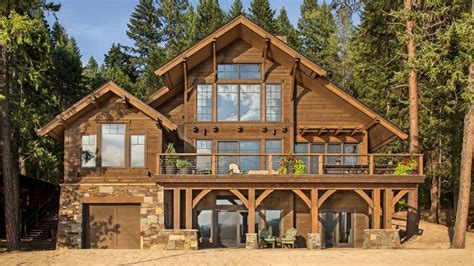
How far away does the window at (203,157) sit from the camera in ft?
82.6

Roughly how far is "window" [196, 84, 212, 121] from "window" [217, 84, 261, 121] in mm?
388

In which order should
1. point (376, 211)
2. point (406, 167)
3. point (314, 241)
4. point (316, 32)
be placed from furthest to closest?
point (316, 32) < point (406, 167) < point (376, 211) < point (314, 241)

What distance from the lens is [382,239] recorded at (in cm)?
2344

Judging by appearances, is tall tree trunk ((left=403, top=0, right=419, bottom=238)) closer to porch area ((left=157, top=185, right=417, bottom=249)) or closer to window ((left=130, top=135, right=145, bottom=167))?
porch area ((left=157, top=185, right=417, bottom=249))

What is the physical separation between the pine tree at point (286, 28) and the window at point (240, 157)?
99.9 feet

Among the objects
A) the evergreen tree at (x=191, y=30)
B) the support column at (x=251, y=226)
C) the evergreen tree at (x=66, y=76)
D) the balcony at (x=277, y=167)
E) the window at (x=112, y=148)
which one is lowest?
the support column at (x=251, y=226)

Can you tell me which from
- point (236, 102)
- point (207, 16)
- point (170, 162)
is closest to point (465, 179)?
point (236, 102)

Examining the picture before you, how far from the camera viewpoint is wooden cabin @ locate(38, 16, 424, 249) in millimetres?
23781

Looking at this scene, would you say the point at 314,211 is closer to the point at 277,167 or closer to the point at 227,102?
the point at 277,167

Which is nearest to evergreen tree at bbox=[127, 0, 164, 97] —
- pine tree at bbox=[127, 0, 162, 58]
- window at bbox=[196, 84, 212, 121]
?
pine tree at bbox=[127, 0, 162, 58]

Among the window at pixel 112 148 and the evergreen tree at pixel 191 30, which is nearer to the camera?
the window at pixel 112 148

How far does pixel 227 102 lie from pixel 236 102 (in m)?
0.39

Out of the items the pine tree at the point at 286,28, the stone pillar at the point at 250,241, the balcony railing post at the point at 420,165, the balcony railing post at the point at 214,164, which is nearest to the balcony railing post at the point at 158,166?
the balcony railing post at the point at 214,164

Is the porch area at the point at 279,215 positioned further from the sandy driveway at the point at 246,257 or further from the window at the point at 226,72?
the window at the point at 226,72
